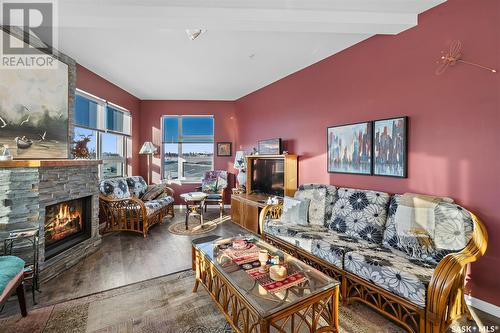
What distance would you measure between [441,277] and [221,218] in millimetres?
3998

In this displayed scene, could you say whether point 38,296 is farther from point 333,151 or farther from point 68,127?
point 333,151

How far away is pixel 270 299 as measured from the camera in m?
1.47

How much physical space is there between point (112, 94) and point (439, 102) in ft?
17.8

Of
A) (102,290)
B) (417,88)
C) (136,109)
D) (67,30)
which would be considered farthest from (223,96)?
(102,290)

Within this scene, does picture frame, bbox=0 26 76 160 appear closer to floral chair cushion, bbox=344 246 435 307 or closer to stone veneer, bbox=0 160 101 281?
stone veneer, bbox=0 160 101 281

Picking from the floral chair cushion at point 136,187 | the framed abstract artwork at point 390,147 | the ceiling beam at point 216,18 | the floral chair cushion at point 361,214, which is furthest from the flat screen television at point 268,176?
the floral chair cushion at point 136,187

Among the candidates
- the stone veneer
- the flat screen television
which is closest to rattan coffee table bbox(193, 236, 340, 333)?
the stone veneer

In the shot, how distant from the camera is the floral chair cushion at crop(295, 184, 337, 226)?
3062 millimetres

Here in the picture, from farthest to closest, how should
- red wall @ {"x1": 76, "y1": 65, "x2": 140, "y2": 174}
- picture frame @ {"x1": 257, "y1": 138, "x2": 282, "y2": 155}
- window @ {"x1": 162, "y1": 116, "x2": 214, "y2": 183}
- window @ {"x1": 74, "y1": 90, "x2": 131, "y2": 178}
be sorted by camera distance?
window @ {"x1": 162, "y1": 116, "x2": 214, "y2": 183} < picture frame @ {"x1": 257, "y1": 138, "x2": 282, "y2": 155} < window @ {"x1": 74, "y1": 90, "x2": 131, "y2": 178} < red wall @ {"x1": 76, "y1": 65, "x2": 140, "y2": 174}

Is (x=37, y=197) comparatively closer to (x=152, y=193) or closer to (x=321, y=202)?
(x=152, y=193)

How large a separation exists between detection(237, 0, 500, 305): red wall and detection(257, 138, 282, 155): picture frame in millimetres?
964

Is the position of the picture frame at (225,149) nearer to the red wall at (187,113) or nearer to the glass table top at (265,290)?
the red wall at (187,113)

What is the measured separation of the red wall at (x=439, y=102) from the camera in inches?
76.7

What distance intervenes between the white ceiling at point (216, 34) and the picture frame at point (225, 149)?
1.83 meters
